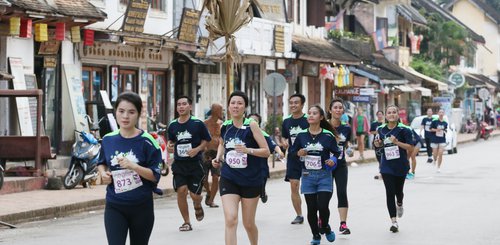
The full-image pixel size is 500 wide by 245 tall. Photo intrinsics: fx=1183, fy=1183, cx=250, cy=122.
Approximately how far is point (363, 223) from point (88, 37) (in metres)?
12.2

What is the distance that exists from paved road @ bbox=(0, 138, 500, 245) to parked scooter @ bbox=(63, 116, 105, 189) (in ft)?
5.56

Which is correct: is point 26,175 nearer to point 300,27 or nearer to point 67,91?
point 67,91

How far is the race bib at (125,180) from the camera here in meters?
8.80

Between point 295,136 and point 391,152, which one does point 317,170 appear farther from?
point 295,136

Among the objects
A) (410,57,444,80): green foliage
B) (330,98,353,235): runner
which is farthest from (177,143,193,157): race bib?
(410,57,444,80): green foliage

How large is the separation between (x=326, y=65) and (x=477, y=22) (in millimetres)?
52599

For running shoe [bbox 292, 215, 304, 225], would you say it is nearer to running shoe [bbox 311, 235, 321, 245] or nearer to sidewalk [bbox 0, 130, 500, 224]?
running shoe [bbox 311, 235, 321, 245]

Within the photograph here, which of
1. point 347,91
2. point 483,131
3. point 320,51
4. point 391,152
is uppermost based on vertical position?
point 320,51

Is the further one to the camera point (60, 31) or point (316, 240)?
point (60, 31)

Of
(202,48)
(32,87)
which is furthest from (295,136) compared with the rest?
(202,48)

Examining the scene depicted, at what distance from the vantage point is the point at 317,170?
43.7 feet

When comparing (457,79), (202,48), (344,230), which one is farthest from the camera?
(457,79)

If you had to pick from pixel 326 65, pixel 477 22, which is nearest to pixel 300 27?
pixel 326 65

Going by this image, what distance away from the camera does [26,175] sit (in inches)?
849
